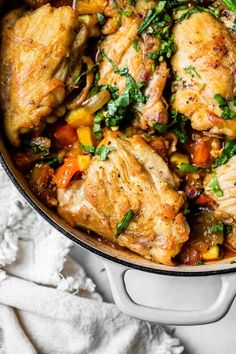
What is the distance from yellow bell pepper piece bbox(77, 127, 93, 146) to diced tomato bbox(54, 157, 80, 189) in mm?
123

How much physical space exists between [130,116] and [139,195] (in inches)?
19.4

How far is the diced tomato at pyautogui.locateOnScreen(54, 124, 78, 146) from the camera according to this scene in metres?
3.59

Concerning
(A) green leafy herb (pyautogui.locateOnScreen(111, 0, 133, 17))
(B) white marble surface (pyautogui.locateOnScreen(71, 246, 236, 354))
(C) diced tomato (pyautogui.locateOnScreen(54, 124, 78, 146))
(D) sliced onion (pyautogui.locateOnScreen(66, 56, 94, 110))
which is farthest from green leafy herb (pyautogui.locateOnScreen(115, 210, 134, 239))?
(A) green leafy herb (pyautogui.locateOnScreen(111, 0, 133, 17))

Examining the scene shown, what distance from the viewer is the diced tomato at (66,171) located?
3588 mm

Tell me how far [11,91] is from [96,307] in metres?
1.66

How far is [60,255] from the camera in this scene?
13.6 ft

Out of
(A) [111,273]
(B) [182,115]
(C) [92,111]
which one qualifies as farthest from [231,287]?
(C) [92,111]

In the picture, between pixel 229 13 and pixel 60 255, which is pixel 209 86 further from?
pixel 60 255

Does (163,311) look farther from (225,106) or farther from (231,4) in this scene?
(231,4)

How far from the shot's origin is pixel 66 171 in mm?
3588

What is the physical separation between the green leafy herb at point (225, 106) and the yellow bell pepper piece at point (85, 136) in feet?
2.55

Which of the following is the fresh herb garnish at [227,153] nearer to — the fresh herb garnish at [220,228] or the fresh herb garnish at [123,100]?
the fresh herb garnish at [220,228]

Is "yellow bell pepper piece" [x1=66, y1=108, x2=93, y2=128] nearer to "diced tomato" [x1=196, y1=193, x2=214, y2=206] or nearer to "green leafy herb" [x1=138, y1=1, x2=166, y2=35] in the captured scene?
"green leafy herb" [x1=138, y1=1, x2=166, y2=35]

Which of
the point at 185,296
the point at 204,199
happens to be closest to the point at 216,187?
the point at 204,199
